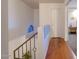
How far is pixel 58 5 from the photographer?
331 inches

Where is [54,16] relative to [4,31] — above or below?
above

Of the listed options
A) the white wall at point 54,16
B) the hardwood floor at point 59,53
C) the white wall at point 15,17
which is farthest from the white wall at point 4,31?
the white wall at point 54,16

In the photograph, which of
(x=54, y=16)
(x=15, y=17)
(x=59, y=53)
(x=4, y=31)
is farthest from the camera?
(x=54, y=16)

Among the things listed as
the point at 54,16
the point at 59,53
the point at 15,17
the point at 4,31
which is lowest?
the point at 59,53

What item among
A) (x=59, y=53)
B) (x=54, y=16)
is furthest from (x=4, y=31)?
(x=54, y=16)

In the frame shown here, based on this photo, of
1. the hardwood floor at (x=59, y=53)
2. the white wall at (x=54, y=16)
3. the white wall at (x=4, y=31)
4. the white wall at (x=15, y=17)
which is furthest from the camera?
the white wall at (x=54, y=16)

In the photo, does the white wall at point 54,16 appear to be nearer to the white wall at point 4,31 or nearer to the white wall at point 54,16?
the white wall at point 54,16

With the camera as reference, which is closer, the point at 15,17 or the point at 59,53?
the point at 59,53

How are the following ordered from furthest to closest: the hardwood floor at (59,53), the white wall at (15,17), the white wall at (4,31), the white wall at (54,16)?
1. the white wall at (54,16)
2. the white wall at (15,17)
3. the hardwood floor at (59,53)
4. the white wall at (4,31)

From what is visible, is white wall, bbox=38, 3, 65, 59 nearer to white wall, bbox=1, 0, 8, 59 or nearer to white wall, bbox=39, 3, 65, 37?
white wall, bbox=39, 3, 65, 37

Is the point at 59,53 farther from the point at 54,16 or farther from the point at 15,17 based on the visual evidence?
the point at 54,16

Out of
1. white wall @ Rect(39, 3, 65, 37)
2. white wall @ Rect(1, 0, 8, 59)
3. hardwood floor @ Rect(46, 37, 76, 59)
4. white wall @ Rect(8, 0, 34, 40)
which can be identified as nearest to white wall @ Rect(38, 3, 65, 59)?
white wall @ Rect(39, 3, 65, 37)

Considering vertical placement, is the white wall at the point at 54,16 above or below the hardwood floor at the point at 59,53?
above

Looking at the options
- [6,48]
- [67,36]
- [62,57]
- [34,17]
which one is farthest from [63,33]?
[6,48]
